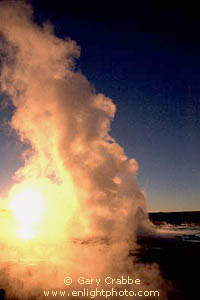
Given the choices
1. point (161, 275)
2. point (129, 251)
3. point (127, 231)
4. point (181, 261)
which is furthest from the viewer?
Result: point (127, 231)

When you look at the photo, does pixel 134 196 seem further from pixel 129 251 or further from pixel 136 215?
pixel 129 251

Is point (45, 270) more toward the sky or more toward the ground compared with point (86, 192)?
more toward the ground

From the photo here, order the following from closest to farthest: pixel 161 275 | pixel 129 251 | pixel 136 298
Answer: pixel 136 298
pixel 161 275
pixel 129 251

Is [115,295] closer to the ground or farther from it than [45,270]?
closer to the ground

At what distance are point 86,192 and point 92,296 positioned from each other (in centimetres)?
1110

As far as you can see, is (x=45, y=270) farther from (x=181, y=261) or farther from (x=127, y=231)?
(x=127, y=231)

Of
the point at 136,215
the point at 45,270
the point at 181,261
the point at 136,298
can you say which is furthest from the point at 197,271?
the point at 136,215

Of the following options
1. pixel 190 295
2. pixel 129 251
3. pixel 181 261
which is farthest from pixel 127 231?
pixel 190 295

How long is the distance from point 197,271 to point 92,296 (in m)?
4.75

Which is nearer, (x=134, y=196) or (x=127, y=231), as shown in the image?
(x=127, y=231)

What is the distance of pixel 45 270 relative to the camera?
36.7ft

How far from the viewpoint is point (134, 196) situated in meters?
21.8

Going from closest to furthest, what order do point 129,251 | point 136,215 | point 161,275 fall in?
1. point 161,275
2. point 129,251
3. point 136,215

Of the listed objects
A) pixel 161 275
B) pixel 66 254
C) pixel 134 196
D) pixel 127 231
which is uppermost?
pixel 134 196
